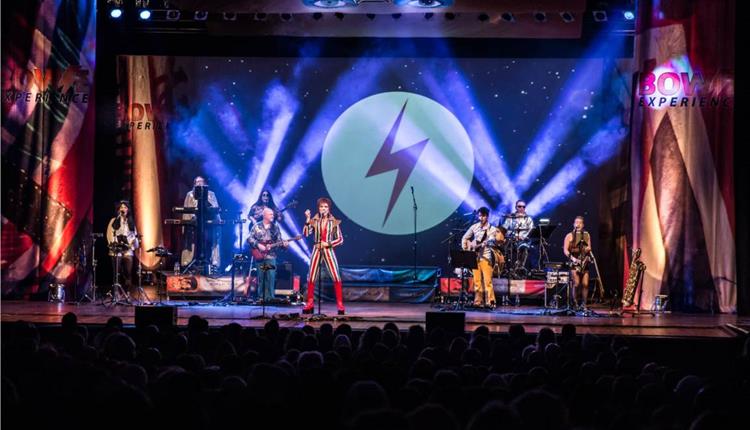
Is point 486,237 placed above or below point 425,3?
below

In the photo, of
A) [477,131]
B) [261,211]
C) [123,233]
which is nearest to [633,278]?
[477,131]

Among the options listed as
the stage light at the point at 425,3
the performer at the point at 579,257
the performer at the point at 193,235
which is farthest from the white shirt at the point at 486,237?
the performer at the point at 193,235

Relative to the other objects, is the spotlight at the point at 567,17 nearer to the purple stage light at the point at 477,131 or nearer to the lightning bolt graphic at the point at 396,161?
the purple stage light at the point at 477,131

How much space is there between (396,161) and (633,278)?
4.92m

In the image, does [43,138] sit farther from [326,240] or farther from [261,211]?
[326,240]

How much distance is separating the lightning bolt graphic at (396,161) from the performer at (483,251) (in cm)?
260

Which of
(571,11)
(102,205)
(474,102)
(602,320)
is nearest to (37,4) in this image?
(102,205)

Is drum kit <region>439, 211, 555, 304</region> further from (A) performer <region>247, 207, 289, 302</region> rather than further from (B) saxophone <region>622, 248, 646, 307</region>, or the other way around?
(A) performer <region>247, 207, 289, 302</region>

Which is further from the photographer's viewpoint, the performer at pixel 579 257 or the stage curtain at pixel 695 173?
the stage curtain at pixel 695 173

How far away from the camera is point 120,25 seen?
56.4ft

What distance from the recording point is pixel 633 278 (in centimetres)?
1518

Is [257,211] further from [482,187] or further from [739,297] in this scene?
[739,297]

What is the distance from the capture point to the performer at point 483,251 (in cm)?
1525

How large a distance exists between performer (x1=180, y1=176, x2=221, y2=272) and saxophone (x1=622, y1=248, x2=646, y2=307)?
709cm
